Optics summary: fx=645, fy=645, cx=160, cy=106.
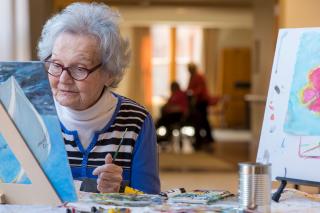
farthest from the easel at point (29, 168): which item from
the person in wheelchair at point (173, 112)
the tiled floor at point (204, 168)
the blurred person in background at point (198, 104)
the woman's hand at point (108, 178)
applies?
the blurred person in background at point (198, 104)

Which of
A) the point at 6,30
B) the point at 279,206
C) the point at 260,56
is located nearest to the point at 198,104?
the point at 260,56

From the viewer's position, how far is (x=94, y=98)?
2.09 m

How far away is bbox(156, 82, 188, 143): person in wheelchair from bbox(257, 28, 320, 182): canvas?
8135mm

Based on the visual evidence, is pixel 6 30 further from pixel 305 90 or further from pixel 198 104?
pixel 198 104

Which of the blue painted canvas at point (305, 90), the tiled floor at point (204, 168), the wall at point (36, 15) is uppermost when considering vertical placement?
the wall at point (36, 15)

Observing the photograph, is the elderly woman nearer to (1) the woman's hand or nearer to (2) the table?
(1) the woman's hand

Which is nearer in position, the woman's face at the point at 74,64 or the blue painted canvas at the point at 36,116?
the blue painted canvas at the point at 36,116

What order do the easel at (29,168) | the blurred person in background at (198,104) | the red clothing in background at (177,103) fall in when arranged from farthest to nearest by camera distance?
1. the blurred person in background at (198,104)
2. the red clothing in background at (177,103)
3. the easel at (29,168)

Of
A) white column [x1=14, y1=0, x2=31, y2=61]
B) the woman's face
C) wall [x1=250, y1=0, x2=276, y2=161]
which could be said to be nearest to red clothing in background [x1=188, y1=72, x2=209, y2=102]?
wall [x1=250, y1=0, x2=276, y2=161]

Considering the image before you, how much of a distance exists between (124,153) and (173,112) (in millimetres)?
Answer: 8069

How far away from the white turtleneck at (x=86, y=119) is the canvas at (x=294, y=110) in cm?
53

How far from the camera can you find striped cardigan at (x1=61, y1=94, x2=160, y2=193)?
6.79ft

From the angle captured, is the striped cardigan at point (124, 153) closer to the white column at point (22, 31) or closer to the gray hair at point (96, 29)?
the gray hair at point (96, 29)

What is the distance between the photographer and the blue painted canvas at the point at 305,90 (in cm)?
184
